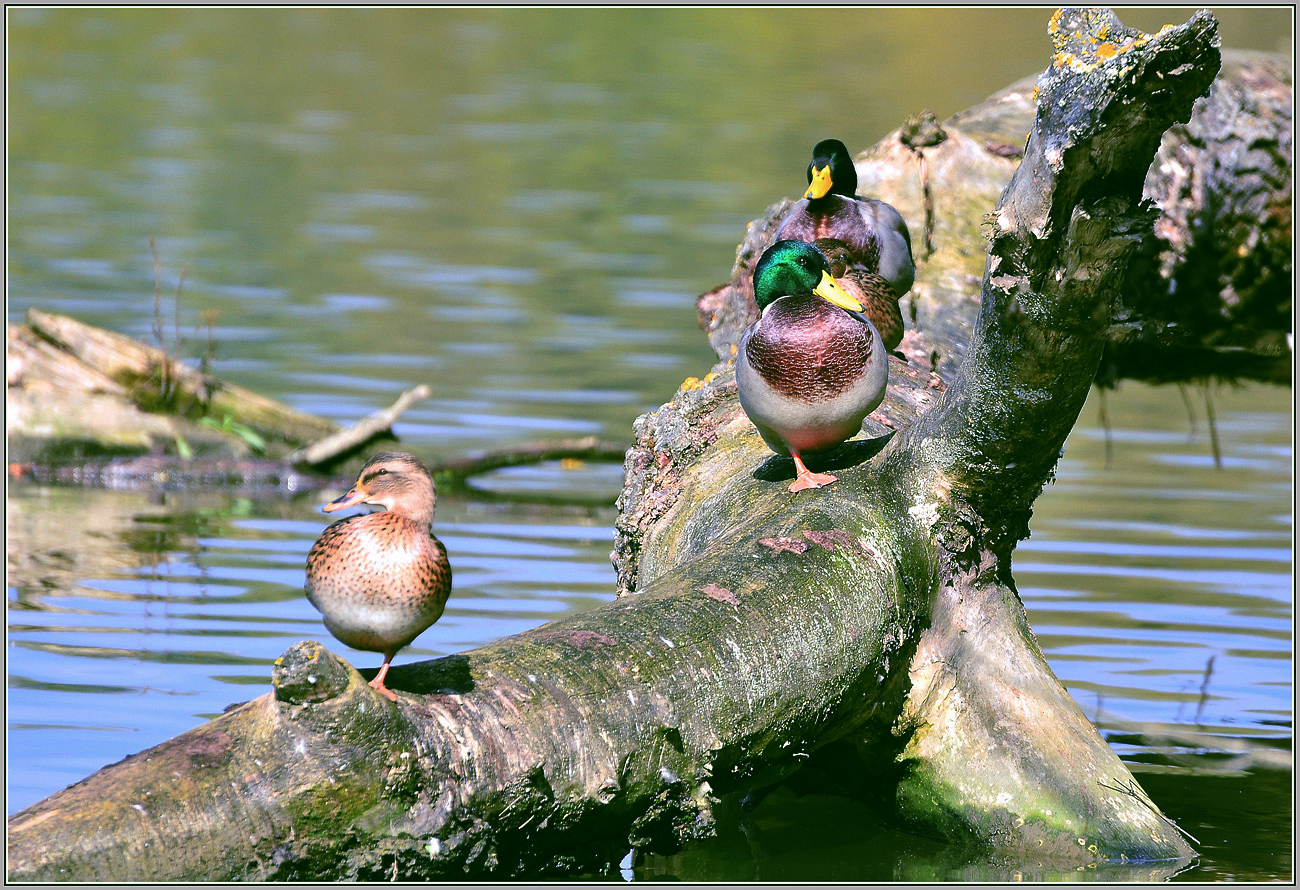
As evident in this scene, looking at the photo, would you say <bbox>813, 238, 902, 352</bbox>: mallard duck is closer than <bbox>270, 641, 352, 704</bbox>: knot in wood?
No

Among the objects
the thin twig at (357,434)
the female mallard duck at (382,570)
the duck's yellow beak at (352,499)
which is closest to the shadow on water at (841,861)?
the female mallard duck at (382,570)

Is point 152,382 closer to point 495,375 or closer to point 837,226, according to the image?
point 495,375

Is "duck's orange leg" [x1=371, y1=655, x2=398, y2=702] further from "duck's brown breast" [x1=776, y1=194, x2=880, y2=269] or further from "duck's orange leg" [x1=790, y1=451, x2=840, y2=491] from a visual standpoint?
"duck's brown breast" [x1=776, y1=194, x2=880, y2=269]

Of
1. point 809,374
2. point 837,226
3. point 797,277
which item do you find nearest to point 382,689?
point 809,374

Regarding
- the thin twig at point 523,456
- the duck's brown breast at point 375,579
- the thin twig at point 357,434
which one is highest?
the duck's brown breast at point 375,579

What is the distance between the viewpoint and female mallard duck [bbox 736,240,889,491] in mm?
4176

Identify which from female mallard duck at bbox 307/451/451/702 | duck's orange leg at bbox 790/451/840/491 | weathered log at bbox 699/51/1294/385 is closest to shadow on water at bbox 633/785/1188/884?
duck's orange leg at bbox 790/451/840/491

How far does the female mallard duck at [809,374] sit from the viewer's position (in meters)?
4.18

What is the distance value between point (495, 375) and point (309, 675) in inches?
301

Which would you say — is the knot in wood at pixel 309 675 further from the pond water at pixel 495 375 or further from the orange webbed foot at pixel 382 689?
the pond water at pixel 495 375

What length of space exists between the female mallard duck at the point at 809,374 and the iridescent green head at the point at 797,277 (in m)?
0.14

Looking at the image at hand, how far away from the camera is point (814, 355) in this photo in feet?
13.7

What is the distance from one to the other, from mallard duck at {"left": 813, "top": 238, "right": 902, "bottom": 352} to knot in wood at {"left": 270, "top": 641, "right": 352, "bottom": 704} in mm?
2609

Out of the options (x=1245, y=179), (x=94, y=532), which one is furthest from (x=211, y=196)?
(x=1245, y=179)
